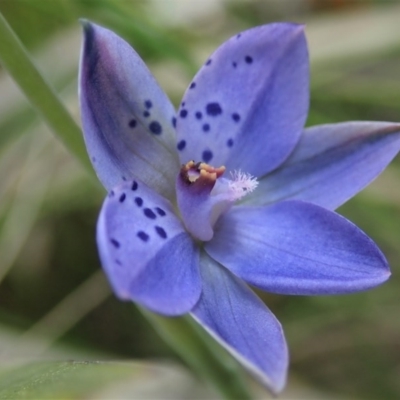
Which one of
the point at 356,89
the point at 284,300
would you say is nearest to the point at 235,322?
the point at 284,300

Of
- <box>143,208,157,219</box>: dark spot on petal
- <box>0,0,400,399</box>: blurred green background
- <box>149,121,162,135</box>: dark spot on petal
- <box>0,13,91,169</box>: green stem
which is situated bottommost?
<box>0,0,400,399</box>: blurred green background

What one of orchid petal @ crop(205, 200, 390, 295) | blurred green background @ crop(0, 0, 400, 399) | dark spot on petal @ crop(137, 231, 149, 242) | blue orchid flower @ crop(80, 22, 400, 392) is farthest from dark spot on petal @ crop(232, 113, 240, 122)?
blurred green background @ crop(0, 0, 400, 399)

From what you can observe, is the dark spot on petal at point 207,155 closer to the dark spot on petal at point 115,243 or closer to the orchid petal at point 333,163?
the orchid petal at point 333,163

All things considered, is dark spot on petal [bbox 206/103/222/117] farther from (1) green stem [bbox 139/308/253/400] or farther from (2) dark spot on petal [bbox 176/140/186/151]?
(1) green stem [bbox 139/308/253/400]

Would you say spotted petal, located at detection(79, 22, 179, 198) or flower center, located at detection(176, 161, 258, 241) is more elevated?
spotted petal, located at detection(79, 22, 179, 198)

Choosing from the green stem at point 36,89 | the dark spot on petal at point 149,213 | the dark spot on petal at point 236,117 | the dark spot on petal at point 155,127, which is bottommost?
the dark spot on petal at point 236,117

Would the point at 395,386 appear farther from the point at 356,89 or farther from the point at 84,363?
the point at 84,363

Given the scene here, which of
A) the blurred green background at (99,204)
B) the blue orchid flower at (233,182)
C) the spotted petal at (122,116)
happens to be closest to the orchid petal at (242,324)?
the blue orchid flower at (233,182)
